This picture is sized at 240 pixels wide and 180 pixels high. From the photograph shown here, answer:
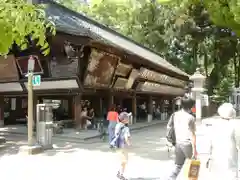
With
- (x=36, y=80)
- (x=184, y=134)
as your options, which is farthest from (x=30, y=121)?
(x=184, y=134)

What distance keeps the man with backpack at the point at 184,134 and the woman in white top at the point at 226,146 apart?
103 cm

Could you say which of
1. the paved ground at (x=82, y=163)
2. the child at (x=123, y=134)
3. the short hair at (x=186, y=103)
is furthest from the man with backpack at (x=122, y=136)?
the short hair at (x=186, y=103)

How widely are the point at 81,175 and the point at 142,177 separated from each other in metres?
1.55

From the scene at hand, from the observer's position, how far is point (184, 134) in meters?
5.70

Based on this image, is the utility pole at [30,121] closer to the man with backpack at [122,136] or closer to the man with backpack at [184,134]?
the man with backpack at [122,136]

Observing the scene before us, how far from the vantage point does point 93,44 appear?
14047 mm

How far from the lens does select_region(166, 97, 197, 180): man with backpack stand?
566 centimetres

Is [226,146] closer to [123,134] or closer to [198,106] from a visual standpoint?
[123,134]

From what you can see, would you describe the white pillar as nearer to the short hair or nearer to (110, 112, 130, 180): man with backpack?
(110, 112, 130, 180): man with backpack

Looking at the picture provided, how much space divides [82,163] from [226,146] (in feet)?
18.1

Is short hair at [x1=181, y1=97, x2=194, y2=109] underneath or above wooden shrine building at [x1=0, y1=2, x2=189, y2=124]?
underneath

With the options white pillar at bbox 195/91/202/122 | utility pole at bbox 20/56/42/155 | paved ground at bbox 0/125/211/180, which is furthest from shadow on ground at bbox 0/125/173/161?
white pillar at bbox 195/91/202/122

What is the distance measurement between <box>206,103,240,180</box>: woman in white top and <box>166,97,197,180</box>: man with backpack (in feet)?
3.39

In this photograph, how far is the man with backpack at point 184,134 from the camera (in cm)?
566
